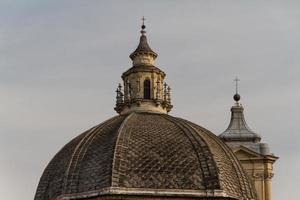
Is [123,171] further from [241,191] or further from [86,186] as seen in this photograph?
[241,191]

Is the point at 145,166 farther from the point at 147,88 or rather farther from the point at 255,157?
the point at 255,157

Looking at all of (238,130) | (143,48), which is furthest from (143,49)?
(238,130)

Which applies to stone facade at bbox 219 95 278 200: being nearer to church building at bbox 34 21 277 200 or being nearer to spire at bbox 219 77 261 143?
spire at bbox 219 77 261 143

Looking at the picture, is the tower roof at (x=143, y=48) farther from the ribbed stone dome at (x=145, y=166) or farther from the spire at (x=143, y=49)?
the ribbed stone dome at (x=145, y=166)

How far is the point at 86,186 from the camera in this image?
34.4 m

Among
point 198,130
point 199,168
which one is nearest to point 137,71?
point 198,130

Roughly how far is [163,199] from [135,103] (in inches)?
318

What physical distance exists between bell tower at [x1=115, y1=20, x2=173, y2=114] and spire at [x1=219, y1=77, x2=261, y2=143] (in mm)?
4705

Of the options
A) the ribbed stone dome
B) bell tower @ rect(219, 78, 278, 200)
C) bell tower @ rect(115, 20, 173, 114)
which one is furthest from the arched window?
bell tower @ rect(219, 78, 278, 200)

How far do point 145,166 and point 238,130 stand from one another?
11967 mm

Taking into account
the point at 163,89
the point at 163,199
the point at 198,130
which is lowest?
the point at 163,199

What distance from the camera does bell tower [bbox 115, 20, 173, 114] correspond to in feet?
134

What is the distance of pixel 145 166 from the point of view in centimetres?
3441

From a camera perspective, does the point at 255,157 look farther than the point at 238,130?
No
